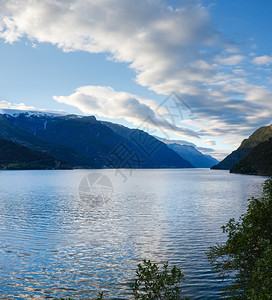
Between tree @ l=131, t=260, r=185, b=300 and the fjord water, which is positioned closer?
tree @ l=131, t=260, r=185, b=300

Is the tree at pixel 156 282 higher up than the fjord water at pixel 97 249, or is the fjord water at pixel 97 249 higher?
the tree at pixel 156 282

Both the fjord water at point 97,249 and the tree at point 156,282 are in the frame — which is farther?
the fjord water at point 97,249

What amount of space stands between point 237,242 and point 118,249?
17.3 metres

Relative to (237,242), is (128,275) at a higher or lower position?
lower

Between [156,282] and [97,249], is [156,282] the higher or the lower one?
the higher one

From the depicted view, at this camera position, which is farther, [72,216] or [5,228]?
[72,216]

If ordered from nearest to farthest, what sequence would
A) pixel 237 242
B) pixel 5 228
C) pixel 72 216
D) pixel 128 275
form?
pixel 237 242 → pixel 128 275 → pixel 5 228 → pixel 72 216

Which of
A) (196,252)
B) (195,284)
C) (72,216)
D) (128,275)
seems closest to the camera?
(195,284)

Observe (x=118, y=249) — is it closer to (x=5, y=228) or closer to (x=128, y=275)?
(x=128, y=275)

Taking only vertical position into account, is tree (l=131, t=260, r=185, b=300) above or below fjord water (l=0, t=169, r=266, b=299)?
above

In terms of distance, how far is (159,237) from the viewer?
134 ft

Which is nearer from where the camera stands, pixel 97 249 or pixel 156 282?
pixel 156 282

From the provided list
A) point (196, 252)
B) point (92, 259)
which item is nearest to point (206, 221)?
point (196, 252)

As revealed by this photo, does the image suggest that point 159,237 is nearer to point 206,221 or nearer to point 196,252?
point 196,252
